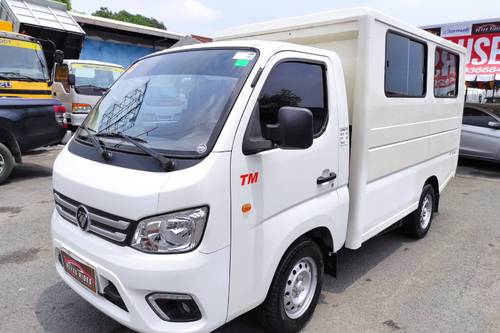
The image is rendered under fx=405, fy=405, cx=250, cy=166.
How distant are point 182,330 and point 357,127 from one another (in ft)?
6.94

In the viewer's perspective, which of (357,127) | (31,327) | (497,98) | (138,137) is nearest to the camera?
(138,137)

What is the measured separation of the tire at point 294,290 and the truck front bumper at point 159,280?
53 cm

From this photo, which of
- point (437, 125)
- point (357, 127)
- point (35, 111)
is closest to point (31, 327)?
point (357, 127)

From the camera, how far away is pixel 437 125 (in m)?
4.85

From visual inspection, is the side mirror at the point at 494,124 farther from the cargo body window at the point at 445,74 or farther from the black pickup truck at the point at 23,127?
the black pickup truck at the point at 23,127

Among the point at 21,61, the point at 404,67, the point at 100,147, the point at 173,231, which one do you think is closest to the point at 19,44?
the point at 21,61

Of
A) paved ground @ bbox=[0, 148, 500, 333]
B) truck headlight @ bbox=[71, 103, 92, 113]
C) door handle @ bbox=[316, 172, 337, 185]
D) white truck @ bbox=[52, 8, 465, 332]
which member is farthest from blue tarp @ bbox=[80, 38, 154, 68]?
door handle @ bbox=[316, 172, 337, 185]

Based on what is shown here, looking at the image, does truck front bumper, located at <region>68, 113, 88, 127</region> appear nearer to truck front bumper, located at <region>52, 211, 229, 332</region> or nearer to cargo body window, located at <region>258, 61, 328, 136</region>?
cargo body window, located at <region>258, 61, 328, 136</region>

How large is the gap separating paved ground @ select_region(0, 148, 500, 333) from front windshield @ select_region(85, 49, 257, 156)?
1.53 metres

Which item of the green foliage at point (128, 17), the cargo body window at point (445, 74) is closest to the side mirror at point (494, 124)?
the cargo body window at point (445, 74)

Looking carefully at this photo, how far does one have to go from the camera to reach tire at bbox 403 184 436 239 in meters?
4.91

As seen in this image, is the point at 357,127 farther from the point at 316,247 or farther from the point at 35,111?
the point at 35,111

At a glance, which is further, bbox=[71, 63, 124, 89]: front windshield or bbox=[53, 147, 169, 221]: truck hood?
bbox=[71, 63, 124, 89]: front windshield

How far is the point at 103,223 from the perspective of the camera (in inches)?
93.2
